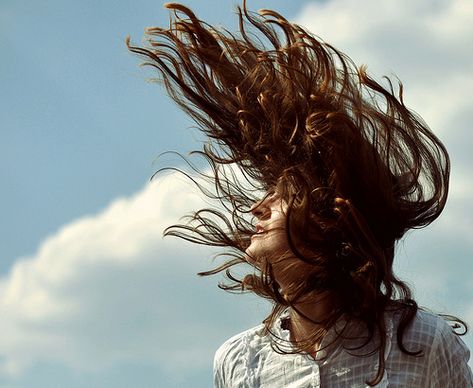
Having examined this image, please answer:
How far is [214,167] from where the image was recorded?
3.73 metres

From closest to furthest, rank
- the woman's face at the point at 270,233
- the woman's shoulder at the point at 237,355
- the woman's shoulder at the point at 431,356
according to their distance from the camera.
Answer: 1. the woman's shoulder at the point at 431,356
2. the woman's face at the point at 270,233
3. the woman's shoulder at the point at 237,355

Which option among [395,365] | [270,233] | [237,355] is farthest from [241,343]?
[395,365]

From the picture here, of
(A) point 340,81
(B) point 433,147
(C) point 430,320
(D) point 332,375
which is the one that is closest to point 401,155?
(B) point 433,147

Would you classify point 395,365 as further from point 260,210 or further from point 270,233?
point 260,210

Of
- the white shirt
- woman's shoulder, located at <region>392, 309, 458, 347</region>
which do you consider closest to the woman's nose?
the white shirt

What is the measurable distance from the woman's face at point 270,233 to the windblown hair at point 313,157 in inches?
1.4

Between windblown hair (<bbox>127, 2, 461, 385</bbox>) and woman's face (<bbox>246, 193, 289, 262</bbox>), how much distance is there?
0.03 meters

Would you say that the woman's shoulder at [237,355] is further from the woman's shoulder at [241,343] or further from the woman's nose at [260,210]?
A: the woman's nose at [260,210]

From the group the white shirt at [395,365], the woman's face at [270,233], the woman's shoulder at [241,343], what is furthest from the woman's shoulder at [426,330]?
the woman's shoulder at [241,343]

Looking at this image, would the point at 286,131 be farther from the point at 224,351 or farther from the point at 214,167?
the point at 224,351

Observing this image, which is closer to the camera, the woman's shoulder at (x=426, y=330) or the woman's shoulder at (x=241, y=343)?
the woman's shoulder at (x=426, y=330)

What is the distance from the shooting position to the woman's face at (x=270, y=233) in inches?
126

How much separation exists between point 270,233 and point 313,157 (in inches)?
11.6

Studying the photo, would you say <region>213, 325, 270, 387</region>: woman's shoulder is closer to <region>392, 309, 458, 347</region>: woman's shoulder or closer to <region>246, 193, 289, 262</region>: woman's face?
<region>246, 193, 289, 262</region>: woman's face
